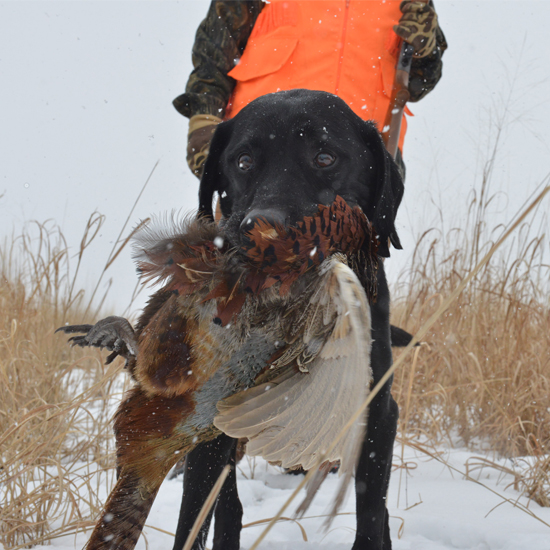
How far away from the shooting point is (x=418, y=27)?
2.29 metres

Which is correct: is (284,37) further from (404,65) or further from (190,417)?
(190,417)

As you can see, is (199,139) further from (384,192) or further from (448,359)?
(448,359)

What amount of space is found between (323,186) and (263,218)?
1.46 ft

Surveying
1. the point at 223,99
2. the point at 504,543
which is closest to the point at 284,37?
the point at 223,99

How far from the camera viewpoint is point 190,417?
1.08 m

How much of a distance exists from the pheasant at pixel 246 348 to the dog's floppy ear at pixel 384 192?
32 cm

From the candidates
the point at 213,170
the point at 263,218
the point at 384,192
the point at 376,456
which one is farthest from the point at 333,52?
the point at 376,456

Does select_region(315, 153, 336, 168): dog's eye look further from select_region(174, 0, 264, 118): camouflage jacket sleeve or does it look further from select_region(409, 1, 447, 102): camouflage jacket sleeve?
select_region(409, 1, 447, 102): camouflage jacket sleeve

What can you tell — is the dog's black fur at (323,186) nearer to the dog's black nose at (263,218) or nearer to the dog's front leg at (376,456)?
the dog's front leg at (376,456)

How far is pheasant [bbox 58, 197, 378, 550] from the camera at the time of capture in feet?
2.90

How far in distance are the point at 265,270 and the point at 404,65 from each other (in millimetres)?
1848

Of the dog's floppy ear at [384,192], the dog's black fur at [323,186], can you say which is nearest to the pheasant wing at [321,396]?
the dog's black fur at [323,186]

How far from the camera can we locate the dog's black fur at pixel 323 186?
1414 millimetres

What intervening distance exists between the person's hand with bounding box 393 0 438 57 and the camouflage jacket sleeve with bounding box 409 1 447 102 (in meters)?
0.15
